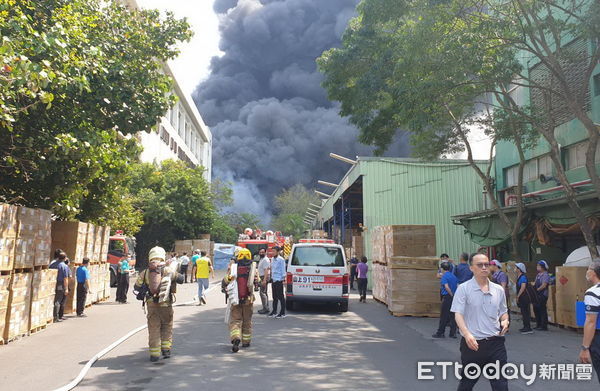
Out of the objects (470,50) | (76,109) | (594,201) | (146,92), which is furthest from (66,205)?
(594,201)

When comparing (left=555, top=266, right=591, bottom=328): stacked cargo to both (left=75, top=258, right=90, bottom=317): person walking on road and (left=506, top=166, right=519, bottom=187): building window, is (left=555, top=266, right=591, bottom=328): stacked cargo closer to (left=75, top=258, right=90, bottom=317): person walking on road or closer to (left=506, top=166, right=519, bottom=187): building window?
(left=506, top=166, right=519, bottom=187): building window

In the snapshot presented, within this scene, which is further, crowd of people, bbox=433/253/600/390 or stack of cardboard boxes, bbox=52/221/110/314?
stack of cardboard boxes, bbox=52/221/110/314

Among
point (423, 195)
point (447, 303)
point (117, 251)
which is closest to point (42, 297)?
point (447, 303)

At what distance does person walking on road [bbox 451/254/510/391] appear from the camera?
477 centimetres

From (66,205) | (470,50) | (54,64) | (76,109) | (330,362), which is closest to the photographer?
(330,362)

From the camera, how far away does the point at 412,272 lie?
45.3ft

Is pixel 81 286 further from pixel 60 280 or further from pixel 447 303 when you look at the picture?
pixel 447 303

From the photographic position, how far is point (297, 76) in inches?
4685

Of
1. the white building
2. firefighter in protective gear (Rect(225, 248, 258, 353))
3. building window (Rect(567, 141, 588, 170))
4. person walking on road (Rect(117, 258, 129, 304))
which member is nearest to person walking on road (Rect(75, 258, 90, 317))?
person walking on road (Rect(117, 258, 129, 304))

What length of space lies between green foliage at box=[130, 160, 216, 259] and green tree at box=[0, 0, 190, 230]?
58.9 feet

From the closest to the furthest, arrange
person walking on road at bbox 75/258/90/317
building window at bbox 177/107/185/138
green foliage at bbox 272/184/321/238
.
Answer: person walking on road at bbox 75/258/90/317, building window at bbox 177/107/185/138, green foliage at bbox 272/184/321/238

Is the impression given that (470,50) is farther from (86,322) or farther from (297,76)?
(297,76)

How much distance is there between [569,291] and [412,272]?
12.6 ft

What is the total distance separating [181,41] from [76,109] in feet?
14.2
